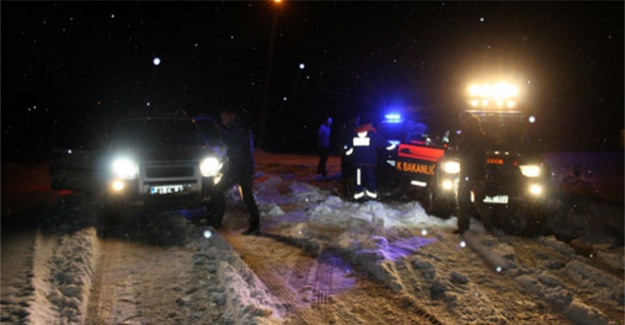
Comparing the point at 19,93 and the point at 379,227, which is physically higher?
the point at 19,93

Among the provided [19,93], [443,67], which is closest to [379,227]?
[443,67]

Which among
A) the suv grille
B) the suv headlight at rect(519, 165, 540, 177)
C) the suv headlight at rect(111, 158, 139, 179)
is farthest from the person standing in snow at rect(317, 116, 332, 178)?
the suv headlight at rect(111, 158, 139, 179)

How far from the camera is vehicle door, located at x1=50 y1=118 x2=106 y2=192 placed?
9781mm

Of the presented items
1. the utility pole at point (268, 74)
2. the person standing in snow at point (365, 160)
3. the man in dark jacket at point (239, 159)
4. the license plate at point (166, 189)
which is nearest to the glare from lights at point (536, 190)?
the person standing in snow at point (365, 160)

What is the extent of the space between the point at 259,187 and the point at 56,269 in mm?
6849

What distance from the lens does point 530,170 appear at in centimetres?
797

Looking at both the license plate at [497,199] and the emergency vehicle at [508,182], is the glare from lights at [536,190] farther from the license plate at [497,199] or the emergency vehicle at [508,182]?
the license plate at [497,199]

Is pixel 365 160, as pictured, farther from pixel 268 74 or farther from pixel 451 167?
pixel 268 74

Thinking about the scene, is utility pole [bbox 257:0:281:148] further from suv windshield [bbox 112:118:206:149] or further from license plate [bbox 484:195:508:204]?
license plate [bbox 484:195:508:204]

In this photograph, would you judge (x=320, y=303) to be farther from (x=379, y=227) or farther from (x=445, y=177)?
(x=445, y=177)

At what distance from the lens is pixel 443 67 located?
87.1 feet

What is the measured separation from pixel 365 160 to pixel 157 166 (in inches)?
170

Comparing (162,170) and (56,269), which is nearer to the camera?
(56,269)

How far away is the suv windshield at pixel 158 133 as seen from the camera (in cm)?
799
